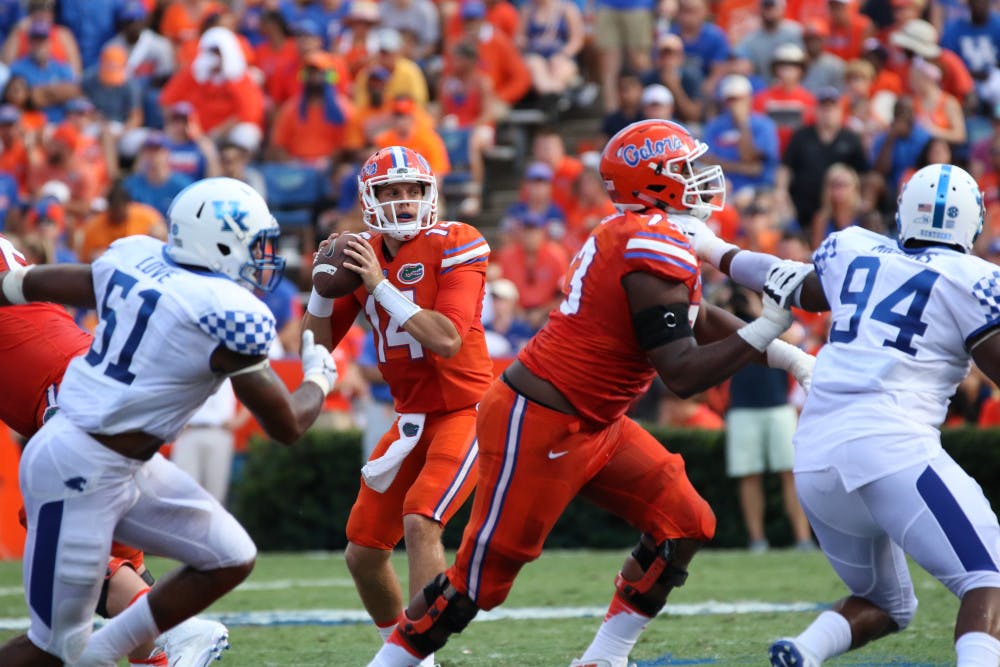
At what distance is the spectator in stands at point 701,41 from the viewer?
1391 cm

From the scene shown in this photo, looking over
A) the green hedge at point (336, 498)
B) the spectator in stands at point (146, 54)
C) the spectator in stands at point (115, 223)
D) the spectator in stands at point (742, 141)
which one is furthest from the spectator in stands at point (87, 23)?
the spectator in stands at point (742, 141)

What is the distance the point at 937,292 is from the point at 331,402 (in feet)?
24.4

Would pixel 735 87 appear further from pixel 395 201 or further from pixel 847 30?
pixel 395 201

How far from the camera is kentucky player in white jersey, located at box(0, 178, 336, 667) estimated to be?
4.66m

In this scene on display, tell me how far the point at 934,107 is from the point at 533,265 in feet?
11.0

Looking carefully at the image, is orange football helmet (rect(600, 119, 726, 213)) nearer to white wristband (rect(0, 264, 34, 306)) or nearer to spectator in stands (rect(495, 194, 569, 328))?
white wristband (rect(0, 264, 34, 306))

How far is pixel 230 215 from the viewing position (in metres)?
4.79

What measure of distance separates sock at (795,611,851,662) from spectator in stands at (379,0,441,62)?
1111 cm

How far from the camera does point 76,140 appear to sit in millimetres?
14062

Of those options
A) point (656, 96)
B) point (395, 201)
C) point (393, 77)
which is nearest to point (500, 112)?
point (393, 77)

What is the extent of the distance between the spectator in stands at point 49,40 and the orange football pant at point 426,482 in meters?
10.3

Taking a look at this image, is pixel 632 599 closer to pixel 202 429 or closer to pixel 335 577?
pixel 335 577

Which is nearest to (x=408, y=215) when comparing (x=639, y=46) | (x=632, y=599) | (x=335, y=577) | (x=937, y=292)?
(x=632, y=599)

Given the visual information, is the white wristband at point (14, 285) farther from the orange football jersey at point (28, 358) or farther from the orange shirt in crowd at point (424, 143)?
the orange shirt in crowd at point (424, 143)
